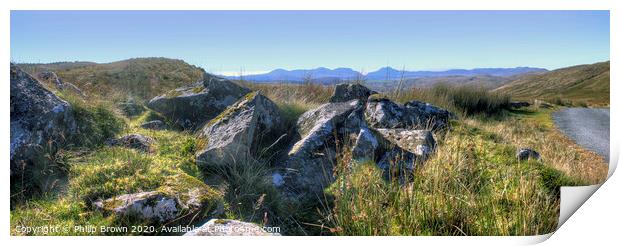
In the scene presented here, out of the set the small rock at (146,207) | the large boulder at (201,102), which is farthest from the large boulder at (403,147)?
the large boulder at (201,102)

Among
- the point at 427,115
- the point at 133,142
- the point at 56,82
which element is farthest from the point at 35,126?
the point at 427,115

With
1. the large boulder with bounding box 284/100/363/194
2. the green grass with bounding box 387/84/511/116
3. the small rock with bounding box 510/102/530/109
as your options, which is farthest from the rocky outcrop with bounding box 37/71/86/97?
the small rock with bounding box 510/102/530/109

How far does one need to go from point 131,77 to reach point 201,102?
11.8 ft

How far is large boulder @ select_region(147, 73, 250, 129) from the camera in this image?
8062 mm

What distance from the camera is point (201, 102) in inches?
319

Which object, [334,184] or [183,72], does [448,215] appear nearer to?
[334,184]

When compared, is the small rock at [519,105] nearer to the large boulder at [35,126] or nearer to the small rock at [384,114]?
the small rock at [384,114]

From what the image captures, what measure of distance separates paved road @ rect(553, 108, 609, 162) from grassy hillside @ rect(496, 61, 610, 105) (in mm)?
162

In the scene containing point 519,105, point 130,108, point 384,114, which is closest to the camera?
point 384,114

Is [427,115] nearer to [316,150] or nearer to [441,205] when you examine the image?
[316,150]

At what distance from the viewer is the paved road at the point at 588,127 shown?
19.2ft

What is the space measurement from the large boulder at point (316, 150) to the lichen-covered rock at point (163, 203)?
1.25 metres

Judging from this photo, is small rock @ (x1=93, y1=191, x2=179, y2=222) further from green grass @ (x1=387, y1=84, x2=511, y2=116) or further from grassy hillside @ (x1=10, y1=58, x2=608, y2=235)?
green grass @ (x1=387, y1=84, x2=511, y2=116)
